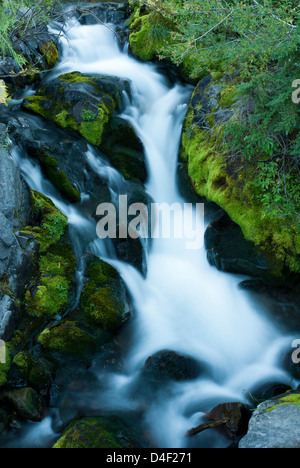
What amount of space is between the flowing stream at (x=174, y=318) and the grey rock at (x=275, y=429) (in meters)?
0.69

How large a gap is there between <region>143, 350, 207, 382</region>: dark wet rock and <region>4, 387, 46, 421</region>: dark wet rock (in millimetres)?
1511

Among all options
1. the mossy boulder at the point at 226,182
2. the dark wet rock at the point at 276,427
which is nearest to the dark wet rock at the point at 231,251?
the mossy boulder at the point at 226,182

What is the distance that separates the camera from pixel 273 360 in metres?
5.27

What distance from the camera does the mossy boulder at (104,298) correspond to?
5375 millimetres

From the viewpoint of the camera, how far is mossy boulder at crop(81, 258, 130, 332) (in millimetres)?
5375

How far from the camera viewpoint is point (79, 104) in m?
8.19

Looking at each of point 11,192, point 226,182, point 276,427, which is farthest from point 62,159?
point 276,427

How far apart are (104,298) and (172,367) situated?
58.4 inches

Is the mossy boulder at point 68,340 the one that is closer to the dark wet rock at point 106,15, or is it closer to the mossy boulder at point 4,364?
the mossy boulder at point 4,364

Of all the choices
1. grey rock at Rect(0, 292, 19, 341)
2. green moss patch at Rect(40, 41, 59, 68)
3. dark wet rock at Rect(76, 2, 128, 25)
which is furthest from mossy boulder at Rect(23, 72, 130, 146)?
dark wet rock at Rect(76, 2, 128, 25)
